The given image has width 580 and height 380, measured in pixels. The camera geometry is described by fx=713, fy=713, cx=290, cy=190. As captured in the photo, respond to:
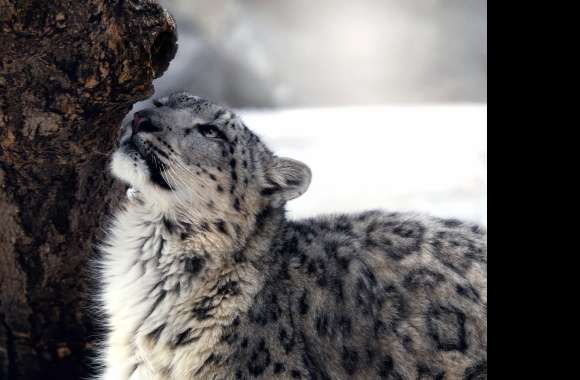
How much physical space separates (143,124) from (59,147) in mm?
466

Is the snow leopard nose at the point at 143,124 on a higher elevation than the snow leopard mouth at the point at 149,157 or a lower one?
higher

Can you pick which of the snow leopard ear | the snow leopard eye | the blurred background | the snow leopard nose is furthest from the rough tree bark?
the blurred background

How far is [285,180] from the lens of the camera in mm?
2598

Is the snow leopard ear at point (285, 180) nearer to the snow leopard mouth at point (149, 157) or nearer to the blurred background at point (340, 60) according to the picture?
the snow leopard mouth at point (149, 157)

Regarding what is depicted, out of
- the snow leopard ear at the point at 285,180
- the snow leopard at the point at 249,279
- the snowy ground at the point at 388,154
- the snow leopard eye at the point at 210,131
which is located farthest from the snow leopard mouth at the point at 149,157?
the snowy ground at the point at 388,154

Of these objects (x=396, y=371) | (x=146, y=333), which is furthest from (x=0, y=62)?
(x=396, y=371)

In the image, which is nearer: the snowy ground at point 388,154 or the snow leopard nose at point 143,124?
the snow leopard nose at point 143,124

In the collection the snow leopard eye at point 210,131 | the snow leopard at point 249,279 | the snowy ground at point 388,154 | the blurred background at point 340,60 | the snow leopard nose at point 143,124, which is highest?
the blurred background at point 340,60

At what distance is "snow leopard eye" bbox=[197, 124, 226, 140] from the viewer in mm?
2492

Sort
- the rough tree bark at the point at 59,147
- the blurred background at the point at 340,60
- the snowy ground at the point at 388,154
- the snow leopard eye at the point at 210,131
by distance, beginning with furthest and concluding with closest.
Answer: the blurred background at the point at 340,60, the snowy ground at the point at 388,154, the snow leopard eye at the point at 210,131, the rough tree bark at the point at 59,147

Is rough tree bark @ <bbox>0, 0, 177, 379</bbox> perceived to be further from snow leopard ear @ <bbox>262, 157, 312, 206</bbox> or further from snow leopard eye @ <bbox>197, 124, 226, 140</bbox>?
snow leopard ear @ <bbox>262, 157, 312, 206</bbox>

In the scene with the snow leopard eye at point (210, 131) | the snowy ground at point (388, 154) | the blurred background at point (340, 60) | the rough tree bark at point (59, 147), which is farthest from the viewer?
the blurred background at point (340, 60)

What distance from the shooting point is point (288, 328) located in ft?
8.02

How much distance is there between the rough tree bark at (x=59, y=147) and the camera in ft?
7.56
